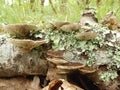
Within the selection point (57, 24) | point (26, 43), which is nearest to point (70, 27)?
point (57, 24)

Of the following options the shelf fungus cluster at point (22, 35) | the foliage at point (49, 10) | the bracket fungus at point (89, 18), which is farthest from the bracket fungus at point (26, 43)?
the foliage at point (49, 10)

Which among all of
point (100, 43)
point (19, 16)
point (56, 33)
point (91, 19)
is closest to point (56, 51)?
point (56, 33)

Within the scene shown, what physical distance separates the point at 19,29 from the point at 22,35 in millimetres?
79

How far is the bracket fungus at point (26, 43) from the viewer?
5.14 ft

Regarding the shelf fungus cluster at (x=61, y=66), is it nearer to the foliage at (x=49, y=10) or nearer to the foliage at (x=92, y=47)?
the foliage at (x=92, y=47)

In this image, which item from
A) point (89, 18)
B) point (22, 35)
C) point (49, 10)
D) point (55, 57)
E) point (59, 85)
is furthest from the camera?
point (49, 10)

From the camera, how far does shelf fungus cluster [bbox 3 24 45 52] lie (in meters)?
1.59

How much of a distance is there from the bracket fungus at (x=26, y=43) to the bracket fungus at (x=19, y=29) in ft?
0.29

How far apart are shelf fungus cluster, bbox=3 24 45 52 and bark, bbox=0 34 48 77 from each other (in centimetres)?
6

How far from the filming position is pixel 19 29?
5.50 feet

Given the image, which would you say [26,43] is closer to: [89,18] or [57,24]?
[57,24]

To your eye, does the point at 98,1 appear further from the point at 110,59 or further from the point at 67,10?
the point at 110,59

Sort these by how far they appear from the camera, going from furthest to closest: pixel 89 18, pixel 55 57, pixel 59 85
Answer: pixel 89 18
pixel 55 57
pixel 59 85

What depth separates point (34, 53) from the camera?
1.76 metres
